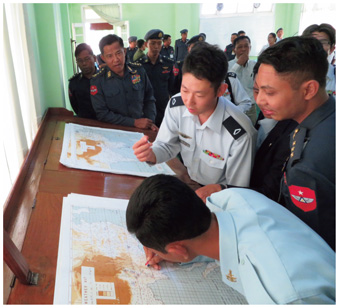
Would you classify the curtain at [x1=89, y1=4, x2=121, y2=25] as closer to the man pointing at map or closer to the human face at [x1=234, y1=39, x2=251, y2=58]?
the human face at [x1=234, y1=39, x2=251, y2=58]

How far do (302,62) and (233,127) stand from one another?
1.55 ft

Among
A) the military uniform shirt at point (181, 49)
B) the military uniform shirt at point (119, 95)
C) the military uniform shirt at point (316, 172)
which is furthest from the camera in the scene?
the military uniform shirt at point (181, 49)

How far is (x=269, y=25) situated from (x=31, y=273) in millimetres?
11557

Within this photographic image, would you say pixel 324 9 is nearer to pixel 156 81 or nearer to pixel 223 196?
pixel 156 81

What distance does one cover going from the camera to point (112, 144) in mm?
1801

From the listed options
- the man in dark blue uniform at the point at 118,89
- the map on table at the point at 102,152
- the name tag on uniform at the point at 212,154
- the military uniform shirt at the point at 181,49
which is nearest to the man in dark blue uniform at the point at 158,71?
the man in dark blue uniform at the point at 118,89

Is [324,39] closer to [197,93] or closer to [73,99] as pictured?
[197,93]

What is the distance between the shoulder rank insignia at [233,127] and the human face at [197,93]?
0.13 meters

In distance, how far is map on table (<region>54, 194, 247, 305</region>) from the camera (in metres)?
0.72

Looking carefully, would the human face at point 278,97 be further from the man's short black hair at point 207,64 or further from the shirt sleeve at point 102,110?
the shirt sleeve at point 102,110

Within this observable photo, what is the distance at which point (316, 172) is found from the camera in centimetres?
88

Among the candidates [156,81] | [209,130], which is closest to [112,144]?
[209,130]

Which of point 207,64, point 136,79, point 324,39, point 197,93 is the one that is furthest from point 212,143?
point 324,39

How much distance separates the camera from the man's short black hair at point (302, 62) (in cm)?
102
